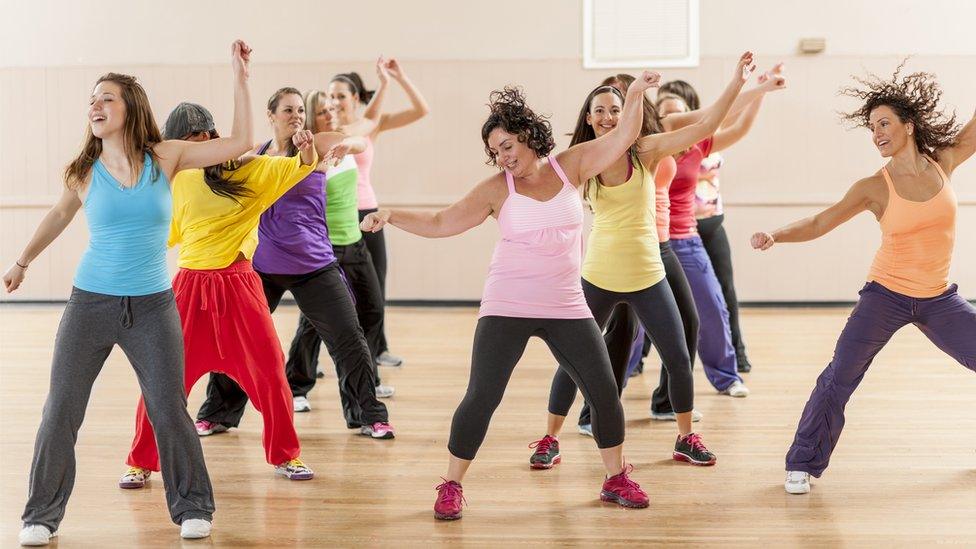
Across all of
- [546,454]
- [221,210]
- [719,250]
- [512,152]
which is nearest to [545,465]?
[546,454]

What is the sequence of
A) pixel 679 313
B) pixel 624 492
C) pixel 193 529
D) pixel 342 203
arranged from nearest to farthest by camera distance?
pixel 193 529 → pixel 624 492 → pixel 679 313 → pixel 342 203

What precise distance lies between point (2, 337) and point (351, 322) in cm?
460

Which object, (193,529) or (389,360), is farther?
(389,360)

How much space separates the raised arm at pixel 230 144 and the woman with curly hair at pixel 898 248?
179cm

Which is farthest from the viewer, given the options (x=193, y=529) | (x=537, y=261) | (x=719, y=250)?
(x=719, y=250)

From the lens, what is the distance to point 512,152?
3668 millimetres

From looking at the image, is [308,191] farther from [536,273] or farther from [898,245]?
[898,245]

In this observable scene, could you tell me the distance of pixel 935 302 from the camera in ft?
12.8

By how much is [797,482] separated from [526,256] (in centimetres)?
134

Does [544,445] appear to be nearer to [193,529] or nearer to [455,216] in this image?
[455,216]

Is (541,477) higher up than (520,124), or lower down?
lower down

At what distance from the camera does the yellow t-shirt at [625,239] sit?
4.24 m

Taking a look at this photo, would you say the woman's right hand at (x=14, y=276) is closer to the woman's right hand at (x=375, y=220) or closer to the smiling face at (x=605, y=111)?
the woman's right hand at (x=375, y=220)

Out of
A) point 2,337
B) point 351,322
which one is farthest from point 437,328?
point 351,322
